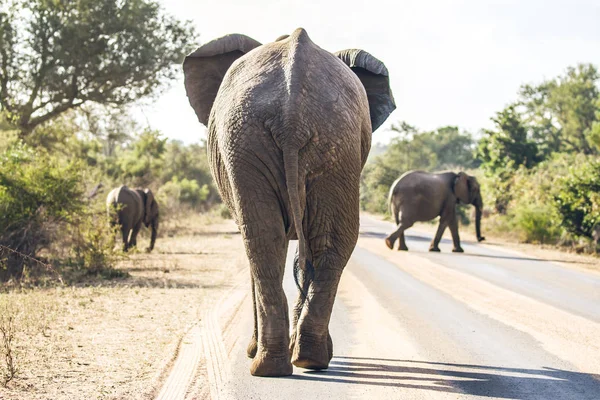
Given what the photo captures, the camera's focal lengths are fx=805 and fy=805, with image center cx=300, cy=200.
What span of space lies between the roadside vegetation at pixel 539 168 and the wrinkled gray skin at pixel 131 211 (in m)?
11.0

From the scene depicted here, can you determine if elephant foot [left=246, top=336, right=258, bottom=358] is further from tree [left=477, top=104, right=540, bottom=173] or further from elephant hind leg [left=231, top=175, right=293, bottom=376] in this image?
tree [left=477, top=104, right=540, bottom=173]

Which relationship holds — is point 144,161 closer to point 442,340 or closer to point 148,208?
point 148,208

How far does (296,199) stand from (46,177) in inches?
→ 392

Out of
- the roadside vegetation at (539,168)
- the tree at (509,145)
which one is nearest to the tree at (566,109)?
the roadside vegetation at (539,168)

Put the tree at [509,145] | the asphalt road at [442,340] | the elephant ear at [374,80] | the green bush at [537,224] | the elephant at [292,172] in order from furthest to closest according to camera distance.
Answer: the tree at [509,145] → the green bush at [537,224] → the elephant ear at [374,80] → the asphalt road at [442,340] → the elephant at [292,172]

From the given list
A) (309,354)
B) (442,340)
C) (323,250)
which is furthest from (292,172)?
(442,340)

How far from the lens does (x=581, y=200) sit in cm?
2008

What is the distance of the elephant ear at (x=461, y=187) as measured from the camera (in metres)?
23.0

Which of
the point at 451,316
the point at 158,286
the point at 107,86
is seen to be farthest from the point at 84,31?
the point at 451,316

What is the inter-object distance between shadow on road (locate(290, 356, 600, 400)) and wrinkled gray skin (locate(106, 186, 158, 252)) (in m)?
13.0

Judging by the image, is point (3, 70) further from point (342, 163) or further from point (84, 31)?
point (342, 163)

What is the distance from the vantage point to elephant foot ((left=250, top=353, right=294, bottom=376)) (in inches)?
229

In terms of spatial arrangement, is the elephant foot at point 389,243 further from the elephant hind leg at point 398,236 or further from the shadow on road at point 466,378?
the shadow on road at point 466,378

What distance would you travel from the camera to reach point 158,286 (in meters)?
12.9
